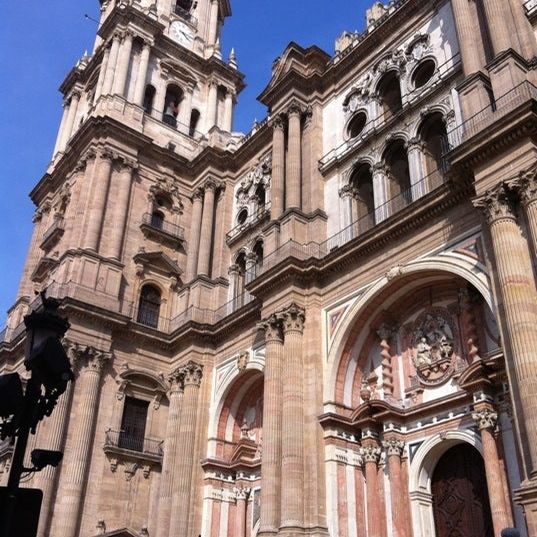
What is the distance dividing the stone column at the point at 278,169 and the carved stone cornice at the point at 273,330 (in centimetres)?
417

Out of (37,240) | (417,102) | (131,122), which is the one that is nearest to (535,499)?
(417,102)

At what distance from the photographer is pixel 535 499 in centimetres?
1188

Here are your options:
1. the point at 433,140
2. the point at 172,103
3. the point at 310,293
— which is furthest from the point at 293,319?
the point at 172,103

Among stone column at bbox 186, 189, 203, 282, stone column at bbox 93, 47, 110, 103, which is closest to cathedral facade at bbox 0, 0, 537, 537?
stone column at bbox 186, 189, 203, 282

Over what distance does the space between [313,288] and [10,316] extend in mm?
16178

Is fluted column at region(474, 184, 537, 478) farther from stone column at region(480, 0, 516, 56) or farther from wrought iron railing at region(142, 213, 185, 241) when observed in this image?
wrought iron railing at region(142, 213, 185, 241)

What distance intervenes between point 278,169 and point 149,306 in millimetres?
7928

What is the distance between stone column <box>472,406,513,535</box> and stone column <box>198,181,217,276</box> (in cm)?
1409

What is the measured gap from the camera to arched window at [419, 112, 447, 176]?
774 inches

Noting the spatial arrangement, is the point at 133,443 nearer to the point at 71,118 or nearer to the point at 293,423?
the point at 293,423

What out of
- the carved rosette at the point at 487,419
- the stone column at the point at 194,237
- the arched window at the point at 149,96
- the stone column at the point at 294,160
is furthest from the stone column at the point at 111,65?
the carved rosette at the point at 487,419

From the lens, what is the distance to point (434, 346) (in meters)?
18.2

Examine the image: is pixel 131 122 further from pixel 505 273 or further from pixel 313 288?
pixel 505 273

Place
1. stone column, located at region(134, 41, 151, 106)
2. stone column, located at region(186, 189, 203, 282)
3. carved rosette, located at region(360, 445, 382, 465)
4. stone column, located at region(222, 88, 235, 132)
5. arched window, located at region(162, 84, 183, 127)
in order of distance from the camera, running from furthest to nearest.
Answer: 1. stone column, located at region(222, 88, 235, 132)
2. arched window, located at region(162, 84, 183, 127)
3. stone column, located at region(134, 41, 151, 106)
4. stone column, located at region(186, 189, 203, 282)
5. carved rosette, located at region(360, 445, 382, 465)
